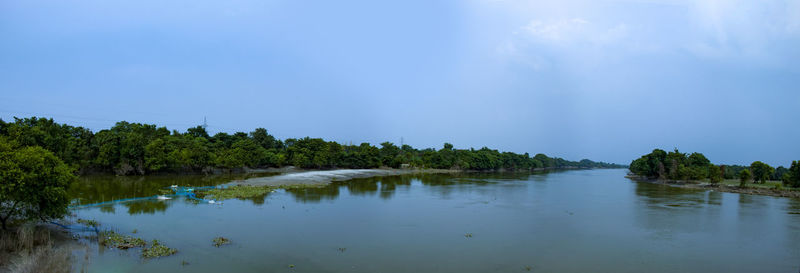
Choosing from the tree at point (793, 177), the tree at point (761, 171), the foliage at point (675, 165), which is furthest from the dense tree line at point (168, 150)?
the tree at point (793, 177)

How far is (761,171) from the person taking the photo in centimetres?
5766

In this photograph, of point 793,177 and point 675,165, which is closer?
point 793,177

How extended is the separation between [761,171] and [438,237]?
6539 cm

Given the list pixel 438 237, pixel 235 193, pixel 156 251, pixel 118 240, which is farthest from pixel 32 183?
pixel 235 193

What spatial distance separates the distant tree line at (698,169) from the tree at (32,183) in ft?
224

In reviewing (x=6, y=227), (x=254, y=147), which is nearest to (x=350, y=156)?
(x=254, y=147)

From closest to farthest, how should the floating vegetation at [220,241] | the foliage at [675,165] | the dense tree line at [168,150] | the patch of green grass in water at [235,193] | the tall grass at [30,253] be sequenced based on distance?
the tall grass at [30,253] < the floating vegetation at [220,241] < the patch of green grass in water at [235,193] < the dense tree line at [168,150] < the foliage at [675,165]

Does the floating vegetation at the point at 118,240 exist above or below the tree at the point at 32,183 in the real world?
below

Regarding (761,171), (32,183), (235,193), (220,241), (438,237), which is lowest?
(438,237)

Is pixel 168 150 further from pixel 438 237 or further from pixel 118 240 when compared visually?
pixel 438 237

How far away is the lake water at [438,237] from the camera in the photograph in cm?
1349

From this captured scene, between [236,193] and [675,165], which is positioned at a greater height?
[675,165]

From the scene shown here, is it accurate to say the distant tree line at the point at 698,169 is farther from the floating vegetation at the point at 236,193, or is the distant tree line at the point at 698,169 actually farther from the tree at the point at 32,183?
the tree at the point at 32,183

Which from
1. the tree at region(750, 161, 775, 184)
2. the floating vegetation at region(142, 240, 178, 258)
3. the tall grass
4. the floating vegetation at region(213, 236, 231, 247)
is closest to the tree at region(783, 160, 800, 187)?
the tree at region(750, 161, 775, 184)
